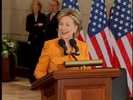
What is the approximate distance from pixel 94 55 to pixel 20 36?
13.7 feet

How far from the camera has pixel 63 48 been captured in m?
3.33

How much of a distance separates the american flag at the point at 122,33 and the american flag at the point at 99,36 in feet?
0.40

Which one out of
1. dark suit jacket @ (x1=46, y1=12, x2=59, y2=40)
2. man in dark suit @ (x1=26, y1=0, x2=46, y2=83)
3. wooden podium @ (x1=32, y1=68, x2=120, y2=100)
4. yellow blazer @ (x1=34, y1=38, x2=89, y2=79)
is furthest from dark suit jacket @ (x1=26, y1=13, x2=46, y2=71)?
wooden podium @ (x1=32, y1=68, x2=120, y2=100)

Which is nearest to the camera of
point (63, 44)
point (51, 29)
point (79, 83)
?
point (79, 83)

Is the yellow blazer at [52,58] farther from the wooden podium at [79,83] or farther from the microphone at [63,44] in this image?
the wooden podium at [79,83]

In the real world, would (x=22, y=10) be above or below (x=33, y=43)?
above

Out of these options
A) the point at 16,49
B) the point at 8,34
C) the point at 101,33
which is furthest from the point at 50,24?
the point at 8,34

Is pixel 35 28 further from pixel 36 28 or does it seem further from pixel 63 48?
pixel 63 48

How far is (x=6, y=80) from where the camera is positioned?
10539 mm

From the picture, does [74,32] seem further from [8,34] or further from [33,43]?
[8,34]

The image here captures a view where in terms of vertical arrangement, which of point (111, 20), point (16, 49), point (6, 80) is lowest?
point (6, 80)

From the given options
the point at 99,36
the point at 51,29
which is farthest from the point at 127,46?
the point at 51,29

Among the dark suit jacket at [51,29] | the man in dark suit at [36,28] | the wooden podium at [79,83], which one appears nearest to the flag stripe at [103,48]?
the dark suit jacket at [51,29]

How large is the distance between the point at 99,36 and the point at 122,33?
399 millimetres
